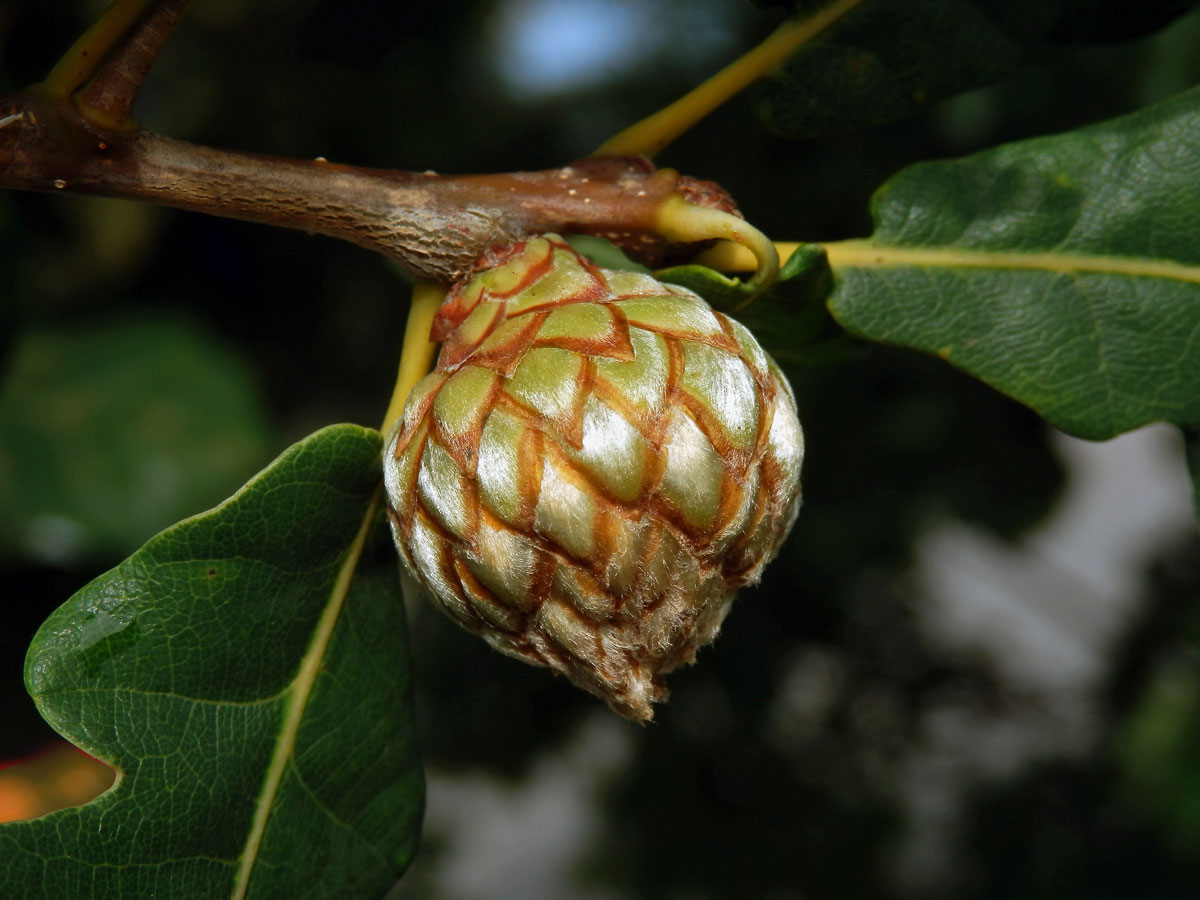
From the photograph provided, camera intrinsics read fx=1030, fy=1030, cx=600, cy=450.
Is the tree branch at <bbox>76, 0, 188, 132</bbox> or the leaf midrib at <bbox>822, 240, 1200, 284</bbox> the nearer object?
the tree branch at <bbox>76, 0, 188, 132</bbox>

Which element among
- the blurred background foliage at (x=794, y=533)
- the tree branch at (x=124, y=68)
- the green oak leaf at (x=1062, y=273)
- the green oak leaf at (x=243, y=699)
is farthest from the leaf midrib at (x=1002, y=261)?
the tree branch at (x=124, y=68)

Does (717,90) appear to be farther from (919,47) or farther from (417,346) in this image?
(417,346)

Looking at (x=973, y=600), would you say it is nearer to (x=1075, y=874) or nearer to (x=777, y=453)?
(x=1075, y=874)

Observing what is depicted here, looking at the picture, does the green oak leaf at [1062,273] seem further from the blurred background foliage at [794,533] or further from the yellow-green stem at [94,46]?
the yellow-green stem at [94,46]

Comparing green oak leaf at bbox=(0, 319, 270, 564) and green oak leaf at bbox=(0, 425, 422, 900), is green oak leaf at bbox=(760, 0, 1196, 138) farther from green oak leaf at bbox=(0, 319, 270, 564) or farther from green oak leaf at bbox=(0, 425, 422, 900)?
green oak leaf at bbox=(0, 319, 270, 564)

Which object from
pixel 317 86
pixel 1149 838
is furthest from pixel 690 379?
pixel 1149 838

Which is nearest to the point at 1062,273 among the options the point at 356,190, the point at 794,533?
the point at 356,190

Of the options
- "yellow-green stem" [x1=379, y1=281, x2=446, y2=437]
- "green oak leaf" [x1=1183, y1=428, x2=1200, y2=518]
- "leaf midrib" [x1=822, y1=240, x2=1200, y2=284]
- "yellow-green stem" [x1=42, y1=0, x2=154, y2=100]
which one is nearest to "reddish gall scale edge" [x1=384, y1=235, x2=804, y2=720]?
"yellow-green stem" [x1=379, y1=281, x2=446, y2=437]
